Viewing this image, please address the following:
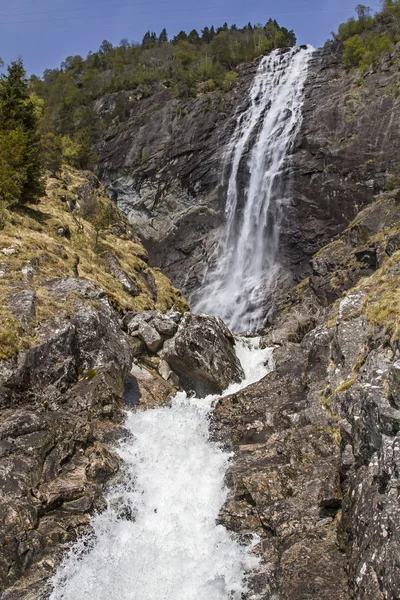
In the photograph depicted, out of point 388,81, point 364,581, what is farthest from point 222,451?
point 388,81

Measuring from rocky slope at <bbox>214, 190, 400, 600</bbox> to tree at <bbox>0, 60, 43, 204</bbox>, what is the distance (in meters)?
17.3

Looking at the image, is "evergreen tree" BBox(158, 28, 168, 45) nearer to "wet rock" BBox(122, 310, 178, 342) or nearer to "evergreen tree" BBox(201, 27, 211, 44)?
"evergreen tree" BBox(201, 27, 211, 44)

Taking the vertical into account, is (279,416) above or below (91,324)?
below

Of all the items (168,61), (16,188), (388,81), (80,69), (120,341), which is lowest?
(120,341)

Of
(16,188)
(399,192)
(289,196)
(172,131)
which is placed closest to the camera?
(16,188)

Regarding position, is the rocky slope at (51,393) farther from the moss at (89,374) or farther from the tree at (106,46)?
the tree at (106,46)

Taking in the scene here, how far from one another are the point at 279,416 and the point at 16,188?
19.0 m

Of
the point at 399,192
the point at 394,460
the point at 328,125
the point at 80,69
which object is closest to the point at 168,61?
the point at 80,69

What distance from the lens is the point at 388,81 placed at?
171 feet

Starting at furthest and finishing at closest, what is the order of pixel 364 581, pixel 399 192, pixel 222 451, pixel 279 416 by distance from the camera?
1. pixel 399 192
2. pixel 279 416
3. pixel 222 451
4. pixel 364 581

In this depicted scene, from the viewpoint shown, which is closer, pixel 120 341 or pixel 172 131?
pixel 120 341

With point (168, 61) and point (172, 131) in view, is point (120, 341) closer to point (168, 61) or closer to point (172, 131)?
point (172, 131)

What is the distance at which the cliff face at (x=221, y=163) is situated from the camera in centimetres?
4756

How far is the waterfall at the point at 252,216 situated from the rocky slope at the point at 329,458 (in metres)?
22.2
